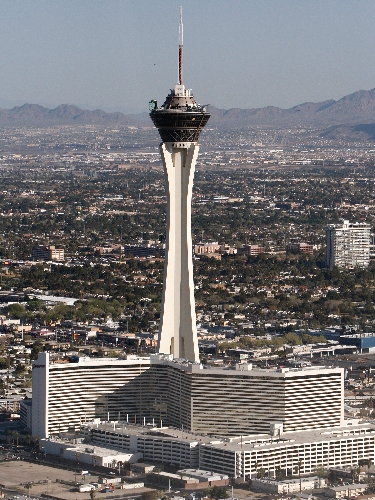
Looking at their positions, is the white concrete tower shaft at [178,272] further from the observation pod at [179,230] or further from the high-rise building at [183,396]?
the high-rise building at [183,396]

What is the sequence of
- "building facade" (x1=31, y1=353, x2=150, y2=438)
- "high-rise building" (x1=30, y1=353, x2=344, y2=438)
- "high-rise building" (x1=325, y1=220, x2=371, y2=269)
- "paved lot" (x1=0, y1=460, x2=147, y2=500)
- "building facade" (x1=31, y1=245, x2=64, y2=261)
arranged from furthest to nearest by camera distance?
"building facade" (x1=31, y1=245, x2=64, y2=261)
"high-rise building" (x1=325, y1=220, x2=371, y2=269)
"building facade" (x1=31, y1=353, x2=150, y2=438)
"high-rise building" (x1=30, y1=353, x2=344, y2=438)
"paved lot" (x1=0, y1=460, x2=147, y2=500)

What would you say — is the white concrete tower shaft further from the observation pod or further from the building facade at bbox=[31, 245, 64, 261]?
the building facade at bbox=[31, 245, 64, 261]

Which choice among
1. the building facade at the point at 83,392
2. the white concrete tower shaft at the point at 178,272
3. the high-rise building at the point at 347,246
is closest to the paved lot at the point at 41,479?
the building facade at the point at 83,392

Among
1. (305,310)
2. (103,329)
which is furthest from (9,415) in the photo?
(305,310)

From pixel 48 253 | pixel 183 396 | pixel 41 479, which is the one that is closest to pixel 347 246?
pixel 48 253

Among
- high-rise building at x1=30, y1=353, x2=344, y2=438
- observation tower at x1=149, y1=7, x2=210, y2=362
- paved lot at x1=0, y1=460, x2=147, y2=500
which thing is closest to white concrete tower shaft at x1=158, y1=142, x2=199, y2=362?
observation tower at x1=149, y1=7, x2=210, y2=362

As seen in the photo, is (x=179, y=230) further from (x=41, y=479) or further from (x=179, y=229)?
(x=41, y=479)
